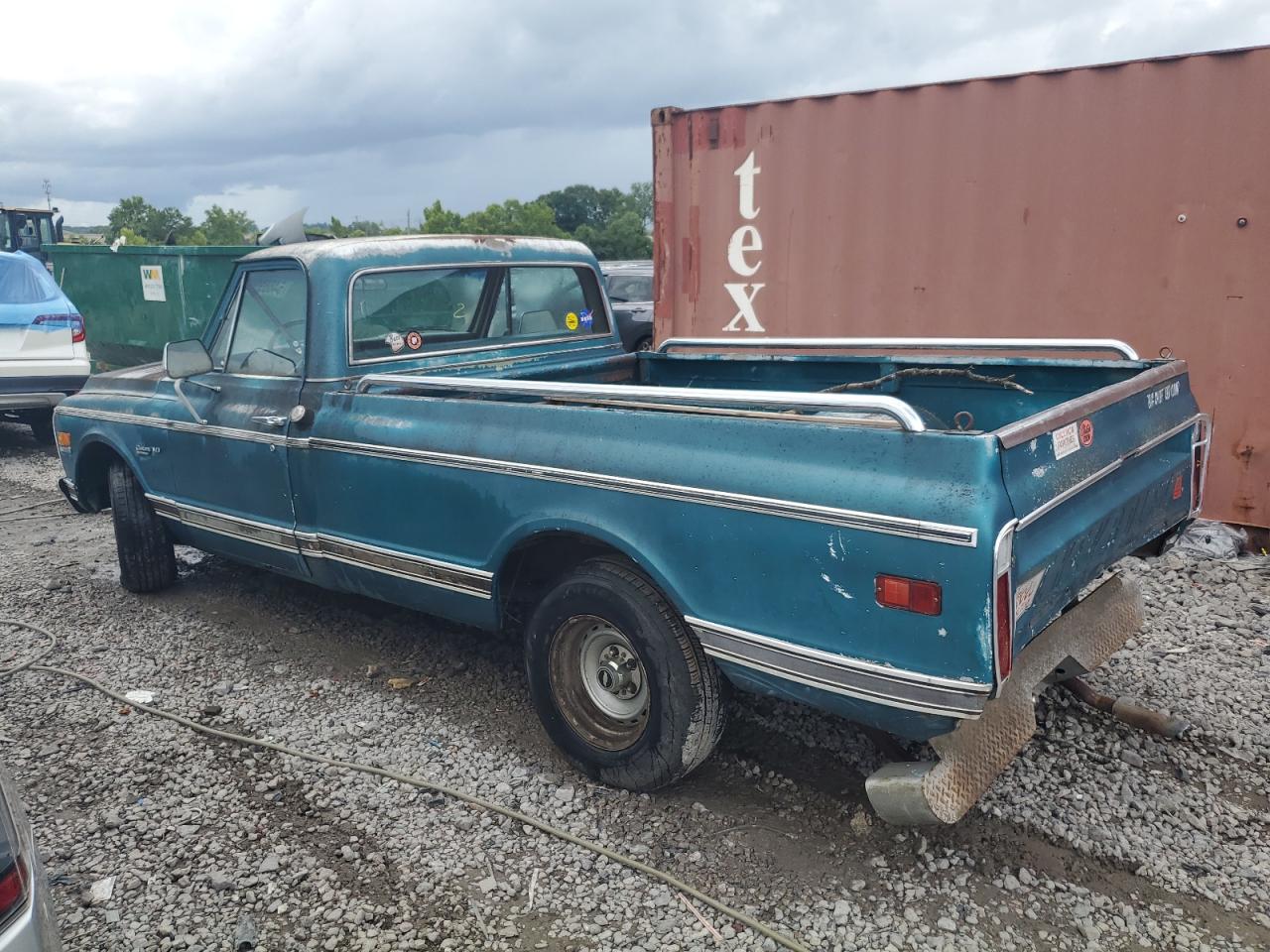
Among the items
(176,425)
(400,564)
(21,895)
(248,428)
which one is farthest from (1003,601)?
(176,425)

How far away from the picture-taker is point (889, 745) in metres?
3.12

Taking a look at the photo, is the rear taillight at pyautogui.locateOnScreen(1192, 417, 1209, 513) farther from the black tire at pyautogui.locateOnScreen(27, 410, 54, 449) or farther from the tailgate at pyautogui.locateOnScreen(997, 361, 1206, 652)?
the black tire at pyautogui.locateOnScreen(27, 410, 54, 449)

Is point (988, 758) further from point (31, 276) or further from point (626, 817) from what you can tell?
point (31, 276)

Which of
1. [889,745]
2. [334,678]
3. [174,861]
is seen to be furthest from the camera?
[334,678]

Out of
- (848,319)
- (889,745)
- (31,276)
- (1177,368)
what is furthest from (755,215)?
(31,276)

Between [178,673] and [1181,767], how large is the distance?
12.8ft

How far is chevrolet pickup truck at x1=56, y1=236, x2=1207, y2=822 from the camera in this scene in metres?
2.37

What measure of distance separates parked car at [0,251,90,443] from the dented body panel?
430 cm

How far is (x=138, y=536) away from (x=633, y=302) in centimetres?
776

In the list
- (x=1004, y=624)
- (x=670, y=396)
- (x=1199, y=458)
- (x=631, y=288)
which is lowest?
(x=1004, y=624)

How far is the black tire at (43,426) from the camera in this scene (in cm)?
931

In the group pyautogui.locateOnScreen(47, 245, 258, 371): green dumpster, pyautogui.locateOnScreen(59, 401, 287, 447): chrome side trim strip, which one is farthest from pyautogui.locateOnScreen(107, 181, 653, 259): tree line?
pyautogui.locateOnScreen(59, 401, 287, 447): chrome side trim strip

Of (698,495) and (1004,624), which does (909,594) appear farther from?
(698,495)

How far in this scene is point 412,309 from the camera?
4.16 m
